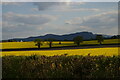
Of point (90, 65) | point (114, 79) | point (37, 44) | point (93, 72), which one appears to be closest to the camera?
point (114, 79)

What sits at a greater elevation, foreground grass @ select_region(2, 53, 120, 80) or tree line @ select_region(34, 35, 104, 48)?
tree line @ select_region(34, 35, 104, 48)

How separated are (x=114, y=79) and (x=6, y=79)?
12.2 ft

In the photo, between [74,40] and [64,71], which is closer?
[64,71]

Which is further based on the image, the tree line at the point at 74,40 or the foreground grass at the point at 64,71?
the tree line at the point at 74,40

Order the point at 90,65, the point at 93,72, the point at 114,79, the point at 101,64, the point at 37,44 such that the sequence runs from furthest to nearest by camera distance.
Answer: the point at 37,44, the point at 101,64, the point at 90,65, the point at 93,72, the point at 114,79

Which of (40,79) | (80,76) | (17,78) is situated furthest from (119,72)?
(17,78)

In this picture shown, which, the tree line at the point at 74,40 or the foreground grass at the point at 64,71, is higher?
the tree line at the point at 74,40

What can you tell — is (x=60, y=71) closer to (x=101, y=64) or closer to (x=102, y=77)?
(x=102, y=77)

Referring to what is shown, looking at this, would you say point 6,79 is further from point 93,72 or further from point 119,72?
point 119,72

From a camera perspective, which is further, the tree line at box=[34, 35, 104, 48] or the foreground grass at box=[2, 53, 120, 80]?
the tree line at box=[34, 35, 104, 48]

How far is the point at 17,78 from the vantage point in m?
8.50

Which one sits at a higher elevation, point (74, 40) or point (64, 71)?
point (74, 40)

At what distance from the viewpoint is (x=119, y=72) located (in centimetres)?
911

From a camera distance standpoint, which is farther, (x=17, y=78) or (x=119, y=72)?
(x=119, y=72)
